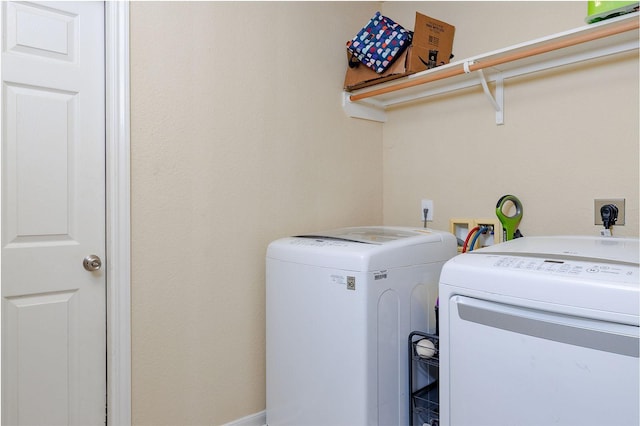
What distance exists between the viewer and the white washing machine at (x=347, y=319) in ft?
4.91

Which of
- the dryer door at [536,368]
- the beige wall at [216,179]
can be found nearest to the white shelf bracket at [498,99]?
the beige wall at [216,179]

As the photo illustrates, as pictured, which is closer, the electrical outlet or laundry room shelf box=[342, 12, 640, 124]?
laundry room shelf box=[342, 12, 640, 124]

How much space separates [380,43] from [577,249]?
137cm

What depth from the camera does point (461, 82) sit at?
211 cm

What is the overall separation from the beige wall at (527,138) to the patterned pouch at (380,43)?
0.38 meters

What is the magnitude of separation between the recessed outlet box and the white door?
2009 mm

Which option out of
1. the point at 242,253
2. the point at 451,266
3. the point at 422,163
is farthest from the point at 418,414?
the point at 422,163

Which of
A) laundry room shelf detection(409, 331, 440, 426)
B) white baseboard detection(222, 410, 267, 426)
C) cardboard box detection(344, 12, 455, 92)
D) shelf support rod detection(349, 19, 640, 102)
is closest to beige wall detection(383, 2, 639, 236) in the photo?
cardboard box detection(344, 12, 455, 92)

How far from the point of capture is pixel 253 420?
1990 millimetres

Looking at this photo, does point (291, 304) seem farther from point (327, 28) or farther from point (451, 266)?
point (327, 28)

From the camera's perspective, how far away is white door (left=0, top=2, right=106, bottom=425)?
1489 millimetres

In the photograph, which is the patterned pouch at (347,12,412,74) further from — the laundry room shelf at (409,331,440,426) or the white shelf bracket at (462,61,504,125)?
the laundry room shelf at (409,331,440,426)

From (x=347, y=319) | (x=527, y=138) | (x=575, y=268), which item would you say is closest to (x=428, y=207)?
(x=527, y=138)

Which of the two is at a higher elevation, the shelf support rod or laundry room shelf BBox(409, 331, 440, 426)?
the shelf support rod
